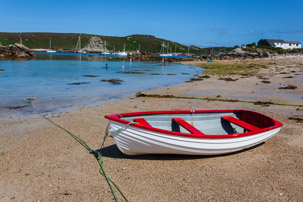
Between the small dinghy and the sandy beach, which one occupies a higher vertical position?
the small dinghy

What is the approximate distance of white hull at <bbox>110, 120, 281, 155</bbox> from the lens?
23.1 ft

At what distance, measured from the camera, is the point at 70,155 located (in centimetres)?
830

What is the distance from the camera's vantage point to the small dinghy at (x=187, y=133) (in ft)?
23.1

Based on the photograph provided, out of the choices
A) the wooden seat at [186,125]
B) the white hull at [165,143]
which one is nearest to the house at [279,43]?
Result: the wooden seat at [186,125]

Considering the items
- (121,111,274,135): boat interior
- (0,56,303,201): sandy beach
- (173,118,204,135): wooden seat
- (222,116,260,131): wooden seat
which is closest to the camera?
(0,56,303,201): sandy beach

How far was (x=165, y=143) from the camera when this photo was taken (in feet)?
23.7

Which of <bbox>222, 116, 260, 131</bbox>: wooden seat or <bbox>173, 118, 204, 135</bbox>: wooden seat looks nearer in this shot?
<bbox>173, 118, 204, 135</bbox>: wooden seat

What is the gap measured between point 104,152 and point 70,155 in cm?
116

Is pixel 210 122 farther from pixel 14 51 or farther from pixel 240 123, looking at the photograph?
pixel 14 51

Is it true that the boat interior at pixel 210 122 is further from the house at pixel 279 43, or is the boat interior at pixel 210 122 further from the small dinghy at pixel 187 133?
the house at pixel 279 43

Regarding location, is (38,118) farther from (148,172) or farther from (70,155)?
(148,172)

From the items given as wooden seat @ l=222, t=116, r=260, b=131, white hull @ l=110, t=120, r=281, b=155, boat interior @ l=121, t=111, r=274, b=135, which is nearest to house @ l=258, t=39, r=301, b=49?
boat interior @ l=121, t=111, r=274, b=135

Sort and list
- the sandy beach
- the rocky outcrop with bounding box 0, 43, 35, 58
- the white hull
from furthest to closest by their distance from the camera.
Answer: the rocky outcrop with bounding box 0, 43, 35, 58 < the white hull < the sandy beach

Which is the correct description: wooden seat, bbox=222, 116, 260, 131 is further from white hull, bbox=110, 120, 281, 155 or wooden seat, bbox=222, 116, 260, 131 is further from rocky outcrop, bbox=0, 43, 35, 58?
rocky outcrop, bbox=0, 43, 35, 58
